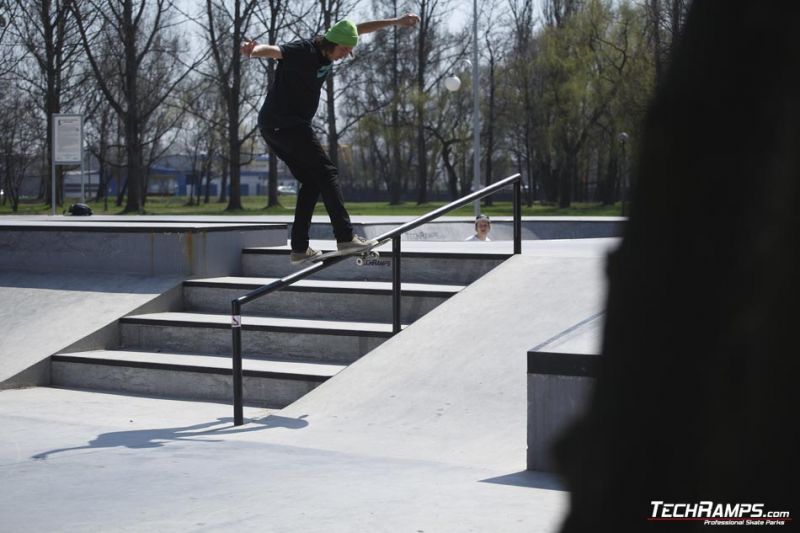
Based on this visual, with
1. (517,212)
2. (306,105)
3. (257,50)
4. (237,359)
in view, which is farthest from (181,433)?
(517,212)

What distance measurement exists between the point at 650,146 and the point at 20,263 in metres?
11.5

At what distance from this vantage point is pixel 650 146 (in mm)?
1145

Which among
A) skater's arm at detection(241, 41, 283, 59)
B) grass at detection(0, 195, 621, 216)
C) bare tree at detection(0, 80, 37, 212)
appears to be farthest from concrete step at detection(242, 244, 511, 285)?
bare tree at detection(0, 80, 37, 212)

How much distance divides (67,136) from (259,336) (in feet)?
53.0

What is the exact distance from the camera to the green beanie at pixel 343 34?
710 cm

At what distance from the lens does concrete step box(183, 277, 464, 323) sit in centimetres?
895

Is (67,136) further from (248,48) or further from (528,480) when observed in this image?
(528,480)

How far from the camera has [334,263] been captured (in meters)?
7.96

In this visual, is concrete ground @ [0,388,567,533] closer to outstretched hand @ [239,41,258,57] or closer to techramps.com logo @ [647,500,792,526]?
outstretched hand @ [239,41,258,57]

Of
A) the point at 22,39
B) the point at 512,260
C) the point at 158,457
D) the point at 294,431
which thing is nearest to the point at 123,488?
the point at 158,457

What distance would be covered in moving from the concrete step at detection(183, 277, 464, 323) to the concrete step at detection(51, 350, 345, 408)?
895 millimetres

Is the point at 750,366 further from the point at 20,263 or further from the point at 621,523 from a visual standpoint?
the point at 20,263

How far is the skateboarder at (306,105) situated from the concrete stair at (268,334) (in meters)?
1.27

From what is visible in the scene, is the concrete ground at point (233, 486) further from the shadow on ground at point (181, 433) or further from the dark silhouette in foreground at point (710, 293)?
the dark silhouette in foreground at point (710, 293)
